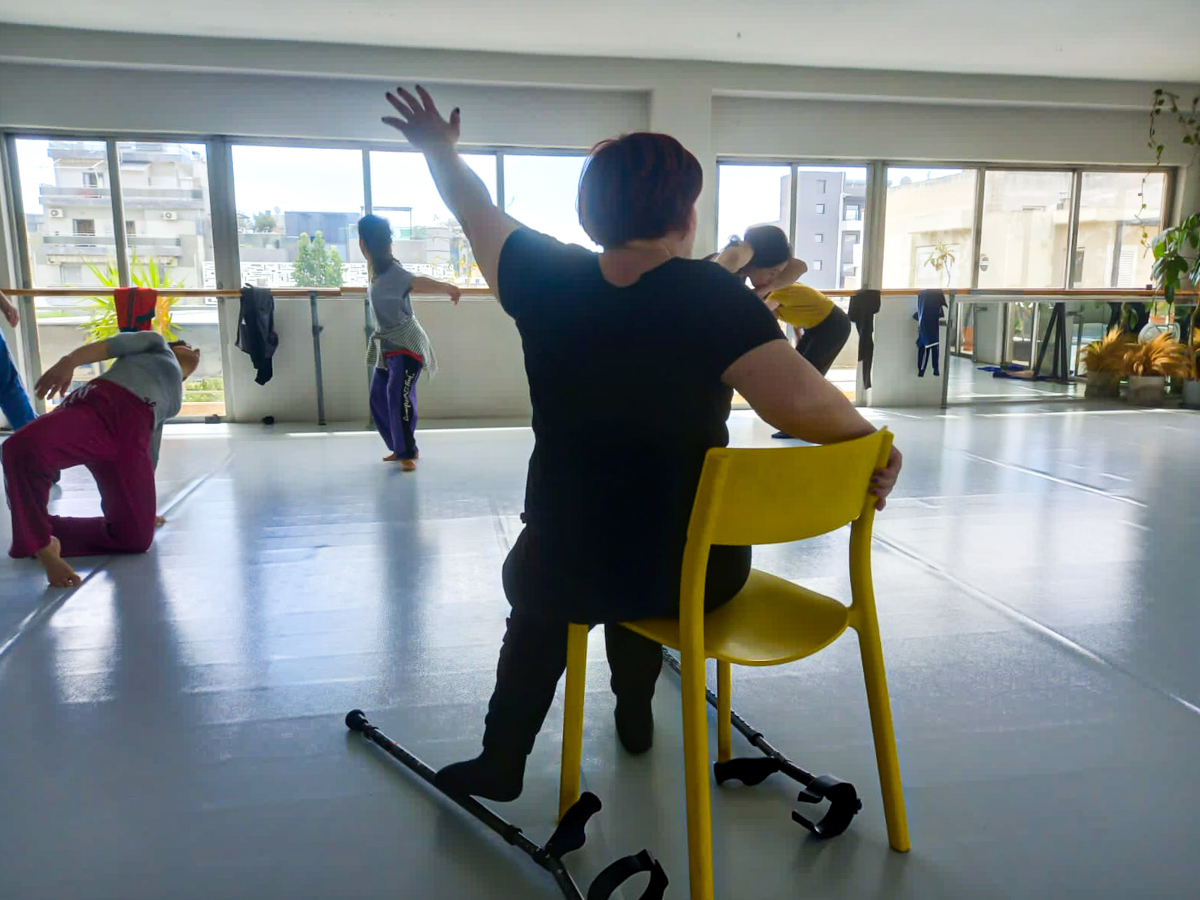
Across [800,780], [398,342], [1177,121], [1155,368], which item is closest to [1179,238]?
[1155,368]

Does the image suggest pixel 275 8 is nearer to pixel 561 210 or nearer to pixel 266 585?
pixel 561 210

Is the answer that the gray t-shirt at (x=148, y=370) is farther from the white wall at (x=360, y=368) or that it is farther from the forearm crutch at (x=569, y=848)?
the white wall at (x=360, y=368)

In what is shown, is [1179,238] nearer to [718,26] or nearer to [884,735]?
[718,26]

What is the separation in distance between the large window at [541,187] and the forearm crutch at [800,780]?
5.60 metres

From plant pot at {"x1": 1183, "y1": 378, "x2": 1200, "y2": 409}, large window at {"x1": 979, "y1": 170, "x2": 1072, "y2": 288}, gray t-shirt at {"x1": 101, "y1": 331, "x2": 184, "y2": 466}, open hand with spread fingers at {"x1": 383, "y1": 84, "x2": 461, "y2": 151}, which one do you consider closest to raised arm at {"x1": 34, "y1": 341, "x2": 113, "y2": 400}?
gray t-shirt at {"x1": 101, "y1": 331, "x2": 184, "y2": 466}

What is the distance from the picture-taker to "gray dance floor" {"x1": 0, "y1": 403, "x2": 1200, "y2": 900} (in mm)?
1396

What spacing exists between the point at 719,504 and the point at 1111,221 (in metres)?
8.52

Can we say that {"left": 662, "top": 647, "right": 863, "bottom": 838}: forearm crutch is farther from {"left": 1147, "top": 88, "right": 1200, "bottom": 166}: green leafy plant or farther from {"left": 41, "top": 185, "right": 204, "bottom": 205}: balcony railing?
{"left": 1147, "top": 88, "right": 1200, "bottom": 166}: green leafy plant

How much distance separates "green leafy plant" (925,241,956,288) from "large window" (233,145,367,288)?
4.93m

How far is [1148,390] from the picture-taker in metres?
7.36

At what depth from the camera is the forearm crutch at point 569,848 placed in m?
1.27

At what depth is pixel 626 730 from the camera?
68.7 inches

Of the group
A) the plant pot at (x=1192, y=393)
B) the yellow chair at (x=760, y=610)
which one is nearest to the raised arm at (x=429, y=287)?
the yellow chair at (x=760, y=610)

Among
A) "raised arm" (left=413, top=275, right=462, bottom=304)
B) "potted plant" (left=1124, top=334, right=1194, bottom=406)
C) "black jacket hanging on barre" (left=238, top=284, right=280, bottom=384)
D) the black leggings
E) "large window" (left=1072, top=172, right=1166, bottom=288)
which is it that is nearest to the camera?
"raised arm" (left=413, top=275, right=462, bottom=304)
